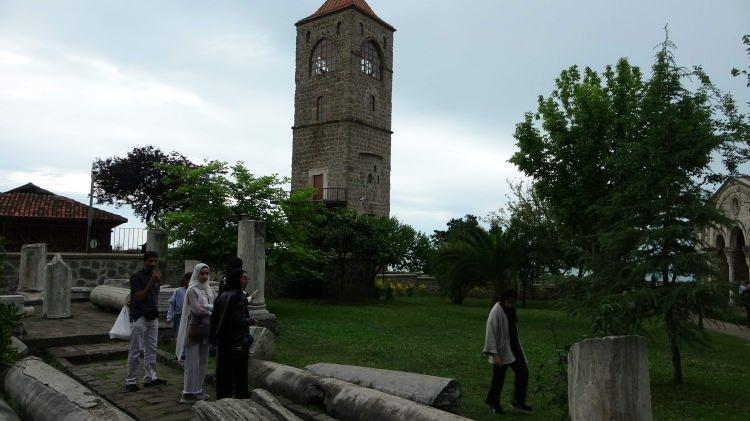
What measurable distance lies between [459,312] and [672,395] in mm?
12773

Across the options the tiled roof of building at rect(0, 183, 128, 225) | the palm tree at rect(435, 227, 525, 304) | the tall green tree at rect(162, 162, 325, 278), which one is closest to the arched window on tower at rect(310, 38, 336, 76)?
the tiled roof of building at rect(0, 183, 128, 225)

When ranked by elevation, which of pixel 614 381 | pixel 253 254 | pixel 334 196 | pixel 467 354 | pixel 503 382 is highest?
pixel 334 196

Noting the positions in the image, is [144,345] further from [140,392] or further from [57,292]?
[57,292]

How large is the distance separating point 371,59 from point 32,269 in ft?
105

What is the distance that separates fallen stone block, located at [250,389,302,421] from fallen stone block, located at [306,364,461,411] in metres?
1.38

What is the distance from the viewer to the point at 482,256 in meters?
20.7

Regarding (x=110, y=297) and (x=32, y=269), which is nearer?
(x=110, y=297)

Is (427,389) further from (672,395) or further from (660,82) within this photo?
(660,82)

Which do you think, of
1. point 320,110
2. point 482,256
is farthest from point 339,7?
point 482,256

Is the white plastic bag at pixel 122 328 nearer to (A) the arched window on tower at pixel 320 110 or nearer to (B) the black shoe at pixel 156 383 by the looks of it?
(B) the black shoe at pixel 156 383


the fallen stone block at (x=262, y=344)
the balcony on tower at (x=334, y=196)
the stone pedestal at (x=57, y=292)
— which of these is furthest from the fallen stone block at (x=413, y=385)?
the balcony on tower at (x=334, y=196)

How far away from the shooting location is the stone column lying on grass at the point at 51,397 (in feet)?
16.4

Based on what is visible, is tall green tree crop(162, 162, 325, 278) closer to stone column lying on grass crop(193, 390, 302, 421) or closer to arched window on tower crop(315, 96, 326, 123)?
stone column lying on grass crop(193, 390, 302, 421)

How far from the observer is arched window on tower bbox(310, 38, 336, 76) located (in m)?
41.8
